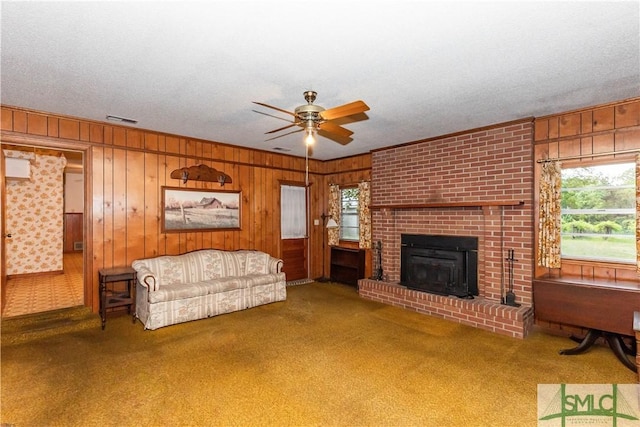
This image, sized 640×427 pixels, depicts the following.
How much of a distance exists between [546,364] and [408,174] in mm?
3214

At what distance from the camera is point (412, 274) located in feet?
16.4

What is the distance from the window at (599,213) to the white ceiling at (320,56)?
83 centimetres

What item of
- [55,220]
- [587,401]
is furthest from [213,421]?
[55,220]

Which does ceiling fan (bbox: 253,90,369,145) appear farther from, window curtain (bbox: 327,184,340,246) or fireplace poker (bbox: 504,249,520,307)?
window curtain (bbox: 327,184,340,246)

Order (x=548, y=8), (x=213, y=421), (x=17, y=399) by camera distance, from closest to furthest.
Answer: (x=548, y=8), (x=213, y=421), (x=17, y=399)

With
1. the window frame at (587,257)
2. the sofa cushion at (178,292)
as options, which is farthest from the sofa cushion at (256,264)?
the window frame at (587,257)

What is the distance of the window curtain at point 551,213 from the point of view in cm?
384

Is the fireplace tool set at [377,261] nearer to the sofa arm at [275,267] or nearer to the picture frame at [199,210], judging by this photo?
the sofa arm at [275,267]

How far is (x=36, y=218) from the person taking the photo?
6.50 m

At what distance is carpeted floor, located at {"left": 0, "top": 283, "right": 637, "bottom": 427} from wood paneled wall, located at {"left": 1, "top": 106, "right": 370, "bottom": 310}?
3.54 feet

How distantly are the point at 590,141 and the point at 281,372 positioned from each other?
422cm

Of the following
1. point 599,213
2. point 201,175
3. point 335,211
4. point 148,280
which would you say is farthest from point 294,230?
point 599,213

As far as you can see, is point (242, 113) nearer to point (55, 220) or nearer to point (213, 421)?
point (213, 421)

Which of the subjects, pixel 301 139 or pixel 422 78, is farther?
pixel 301 139
